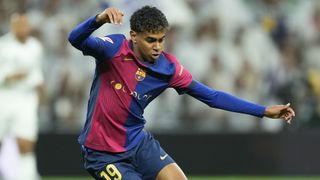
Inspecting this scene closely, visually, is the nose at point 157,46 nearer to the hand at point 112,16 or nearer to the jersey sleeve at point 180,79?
the jersey sleeve at point 180,79

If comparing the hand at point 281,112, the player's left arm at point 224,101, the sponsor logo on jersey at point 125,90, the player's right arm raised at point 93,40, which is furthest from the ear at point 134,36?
the hand at point 281,112

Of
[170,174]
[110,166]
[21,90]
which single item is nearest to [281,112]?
[170,174]

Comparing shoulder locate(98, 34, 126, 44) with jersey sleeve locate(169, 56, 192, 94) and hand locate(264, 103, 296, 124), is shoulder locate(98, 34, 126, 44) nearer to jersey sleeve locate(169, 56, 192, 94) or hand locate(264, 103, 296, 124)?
jersey sleeve locate(169, 56, 192, 94)

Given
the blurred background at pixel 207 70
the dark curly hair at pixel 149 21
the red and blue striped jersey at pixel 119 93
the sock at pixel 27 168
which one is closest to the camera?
the dark curly hair at pixel 149 21

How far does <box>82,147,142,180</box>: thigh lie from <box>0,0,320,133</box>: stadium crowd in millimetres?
6056

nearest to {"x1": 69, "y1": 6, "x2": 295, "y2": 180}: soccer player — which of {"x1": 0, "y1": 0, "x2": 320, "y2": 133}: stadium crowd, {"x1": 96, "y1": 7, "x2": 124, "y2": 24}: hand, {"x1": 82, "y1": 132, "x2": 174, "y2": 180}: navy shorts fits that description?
{"x1": 82, "y1": 132, "x2": 174, "y2": 180}: navy shorts

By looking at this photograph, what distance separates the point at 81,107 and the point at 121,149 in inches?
249

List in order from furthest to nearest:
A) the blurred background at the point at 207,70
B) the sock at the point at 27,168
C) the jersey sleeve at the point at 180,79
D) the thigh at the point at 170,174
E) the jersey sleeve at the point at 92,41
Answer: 1. the blurred background at the point at 207,70
2. the sock at the point at 27,168
3. the jersey sleeve at the point at 180,79
4. the thigh at the point at 170,174
5. the jersey sleeve at the point at 92,41

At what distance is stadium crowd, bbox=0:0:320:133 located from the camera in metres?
13.5

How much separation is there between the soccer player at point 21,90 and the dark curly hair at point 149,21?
456 cm

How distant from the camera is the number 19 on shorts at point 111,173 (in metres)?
7.16

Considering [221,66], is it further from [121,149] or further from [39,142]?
[121,149]

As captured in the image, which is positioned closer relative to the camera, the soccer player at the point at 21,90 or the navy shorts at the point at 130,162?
the navy shorts at the point at 130,162

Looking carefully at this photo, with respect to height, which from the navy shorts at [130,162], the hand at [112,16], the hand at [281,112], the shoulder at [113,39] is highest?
the hand at [112,16]
